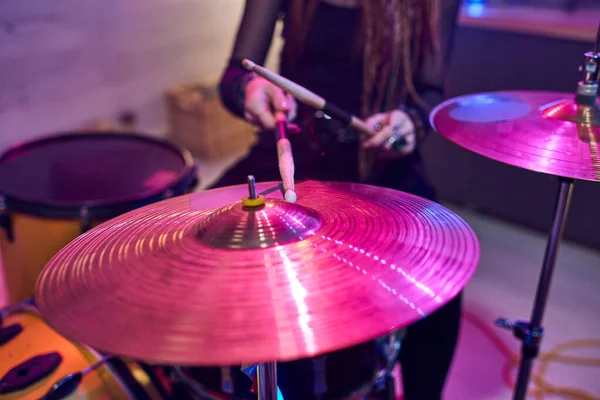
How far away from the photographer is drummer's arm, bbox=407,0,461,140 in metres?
1.22

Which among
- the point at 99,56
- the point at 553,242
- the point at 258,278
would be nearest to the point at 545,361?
the point at 553,242

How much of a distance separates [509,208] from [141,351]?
6.12ft

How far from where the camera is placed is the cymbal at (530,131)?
726 mm

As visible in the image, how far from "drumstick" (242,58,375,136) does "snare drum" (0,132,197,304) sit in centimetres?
37

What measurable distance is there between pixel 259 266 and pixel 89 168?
29.4 inches

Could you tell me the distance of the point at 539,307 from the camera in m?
1.00

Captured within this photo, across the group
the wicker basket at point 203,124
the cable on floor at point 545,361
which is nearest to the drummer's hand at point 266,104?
the cable on floor at point 545,361

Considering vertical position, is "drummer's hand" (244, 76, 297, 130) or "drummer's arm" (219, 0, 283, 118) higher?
"drummer's arm" (219, 0, 283, 118)

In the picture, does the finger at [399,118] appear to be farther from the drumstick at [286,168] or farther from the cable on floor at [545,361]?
the cable on floor at [545,361]

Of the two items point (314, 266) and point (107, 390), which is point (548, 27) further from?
point (107, 390)

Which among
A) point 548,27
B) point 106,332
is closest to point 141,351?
point 106,332

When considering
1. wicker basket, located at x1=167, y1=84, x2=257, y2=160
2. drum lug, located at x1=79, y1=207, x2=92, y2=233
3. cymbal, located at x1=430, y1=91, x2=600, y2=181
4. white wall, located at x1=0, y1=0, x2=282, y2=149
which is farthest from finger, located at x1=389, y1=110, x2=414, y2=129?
wicker basket, located at x1=167, y1=84, x2=257, y2=160

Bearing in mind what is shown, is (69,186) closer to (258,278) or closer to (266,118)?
(266,118)

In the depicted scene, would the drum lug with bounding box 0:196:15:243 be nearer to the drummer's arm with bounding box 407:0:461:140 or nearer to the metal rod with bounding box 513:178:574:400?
the drummer's arm with bounding box 407:0:461:140
